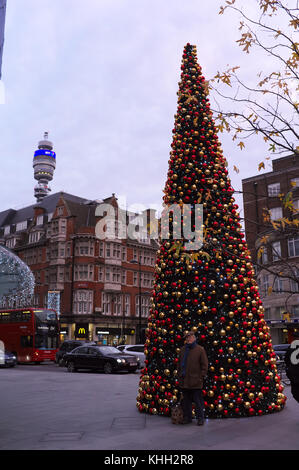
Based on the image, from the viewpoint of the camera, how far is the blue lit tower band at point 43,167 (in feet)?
456

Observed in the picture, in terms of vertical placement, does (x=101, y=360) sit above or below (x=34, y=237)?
below

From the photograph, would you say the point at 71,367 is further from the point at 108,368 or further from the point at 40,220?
the point at 40,220

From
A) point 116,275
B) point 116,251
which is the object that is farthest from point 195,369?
point 116,251

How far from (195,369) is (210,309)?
137 cm

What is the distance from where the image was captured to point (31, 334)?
3178cm

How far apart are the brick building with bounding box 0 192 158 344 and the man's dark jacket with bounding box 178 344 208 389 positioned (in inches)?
1694

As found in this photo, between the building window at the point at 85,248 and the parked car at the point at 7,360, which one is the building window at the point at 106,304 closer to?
the building window at the point at 85,248

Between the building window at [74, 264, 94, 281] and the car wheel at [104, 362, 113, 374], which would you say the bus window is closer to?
the car wheel at [104, 362, 113, 374]

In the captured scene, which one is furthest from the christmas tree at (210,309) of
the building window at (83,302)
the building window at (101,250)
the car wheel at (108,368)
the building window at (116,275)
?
the building window at (116,275)

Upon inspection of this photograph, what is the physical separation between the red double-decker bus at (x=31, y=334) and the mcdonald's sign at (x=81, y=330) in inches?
788

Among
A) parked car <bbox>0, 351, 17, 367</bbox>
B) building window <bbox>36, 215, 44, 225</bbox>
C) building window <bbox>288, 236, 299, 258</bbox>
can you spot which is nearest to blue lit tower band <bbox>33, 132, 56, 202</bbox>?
building window <bbox>36, 215, 44, 225</bbox>

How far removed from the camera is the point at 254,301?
9000 mm

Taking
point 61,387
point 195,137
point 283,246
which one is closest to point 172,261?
point 195,137
